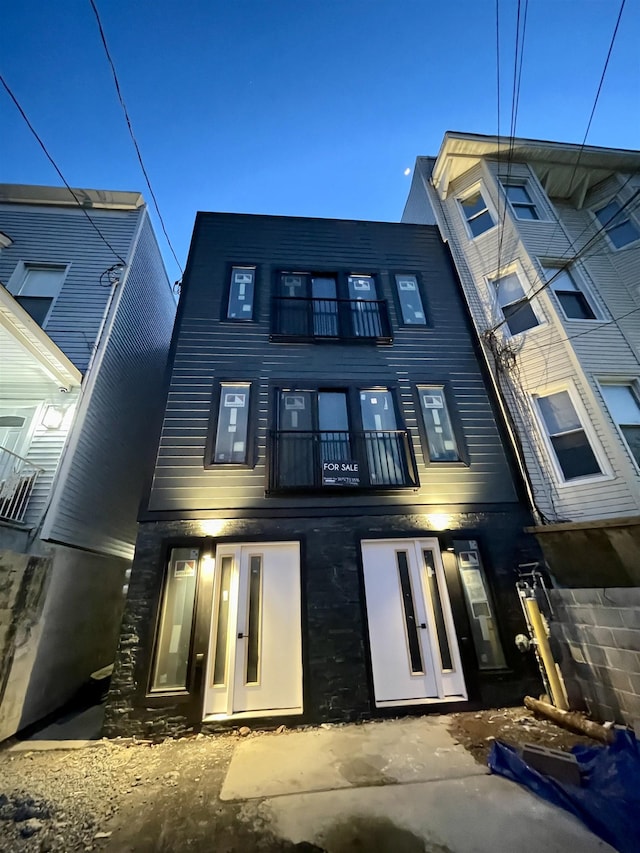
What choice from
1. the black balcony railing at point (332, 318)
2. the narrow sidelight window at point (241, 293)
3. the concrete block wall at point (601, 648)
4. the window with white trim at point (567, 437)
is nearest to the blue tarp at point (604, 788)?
the concrete block wall at point (601, 648)

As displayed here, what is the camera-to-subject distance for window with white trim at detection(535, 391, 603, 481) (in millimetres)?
5422

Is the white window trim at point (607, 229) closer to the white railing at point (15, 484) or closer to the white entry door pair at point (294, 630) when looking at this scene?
the white entry door pair at point (294, 630)

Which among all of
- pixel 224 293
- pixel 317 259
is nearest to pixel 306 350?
pixel 224 293

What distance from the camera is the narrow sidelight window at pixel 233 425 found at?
5.37 meters

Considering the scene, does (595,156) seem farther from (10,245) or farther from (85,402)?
(10,245)

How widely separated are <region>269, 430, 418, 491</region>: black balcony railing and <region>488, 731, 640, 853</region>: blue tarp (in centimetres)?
320

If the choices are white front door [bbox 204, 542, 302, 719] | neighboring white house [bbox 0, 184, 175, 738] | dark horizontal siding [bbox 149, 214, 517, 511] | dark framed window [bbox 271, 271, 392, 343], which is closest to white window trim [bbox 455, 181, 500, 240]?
dark horizontal siding [bbox 149, 214, 517, 511]

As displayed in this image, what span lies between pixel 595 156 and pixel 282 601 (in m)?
12.1

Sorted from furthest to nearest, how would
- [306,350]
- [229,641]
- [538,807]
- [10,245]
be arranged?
[10,245], [306,350], [229,641], [538,807]

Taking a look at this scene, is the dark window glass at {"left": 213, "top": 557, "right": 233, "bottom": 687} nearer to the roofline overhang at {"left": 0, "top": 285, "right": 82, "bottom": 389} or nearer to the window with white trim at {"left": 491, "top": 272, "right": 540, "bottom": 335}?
the roofline overhang at {"left": 0, "top": 285, "right": 82, "bottom": 389}

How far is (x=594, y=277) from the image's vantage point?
7.05 m

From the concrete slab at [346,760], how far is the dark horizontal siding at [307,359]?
2631mm

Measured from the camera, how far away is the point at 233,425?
562 cm

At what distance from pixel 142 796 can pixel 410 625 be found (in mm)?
3293
